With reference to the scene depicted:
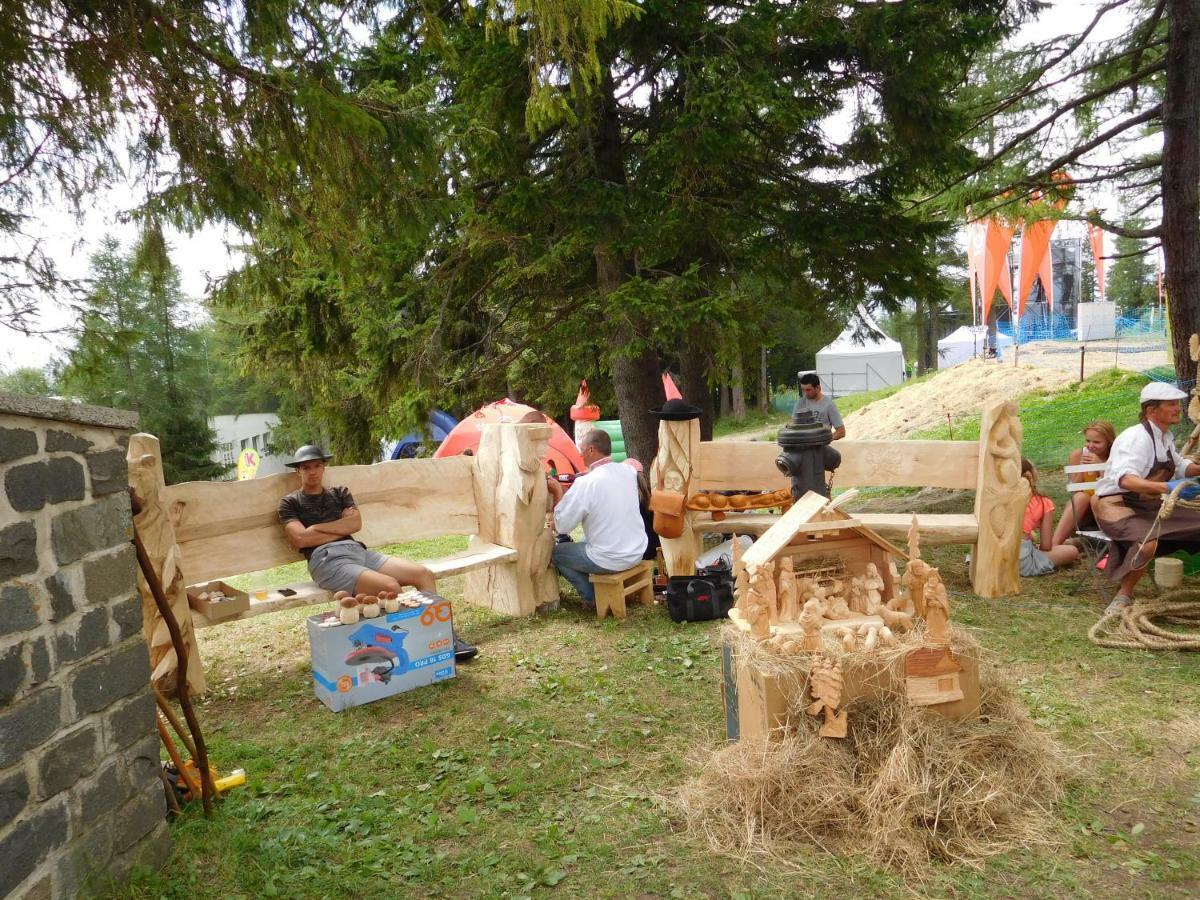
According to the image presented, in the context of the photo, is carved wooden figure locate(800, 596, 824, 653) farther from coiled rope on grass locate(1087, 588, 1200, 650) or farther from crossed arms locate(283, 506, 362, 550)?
crossed arms locate(283, 506, 362, 550)

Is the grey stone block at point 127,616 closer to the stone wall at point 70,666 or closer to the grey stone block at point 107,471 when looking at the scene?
the stone wall at point 70,666

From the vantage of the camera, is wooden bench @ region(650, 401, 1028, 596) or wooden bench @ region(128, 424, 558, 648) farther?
wooden bench @ region(650, 401, 1028, 596)

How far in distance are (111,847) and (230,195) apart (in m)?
3.69

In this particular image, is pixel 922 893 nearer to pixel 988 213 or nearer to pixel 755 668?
pixel 755 668

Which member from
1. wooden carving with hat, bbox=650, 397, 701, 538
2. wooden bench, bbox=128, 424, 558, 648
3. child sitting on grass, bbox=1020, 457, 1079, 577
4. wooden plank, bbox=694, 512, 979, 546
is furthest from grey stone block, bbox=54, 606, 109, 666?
child sitting on grass, bbox=1020, 457, 1079, 577

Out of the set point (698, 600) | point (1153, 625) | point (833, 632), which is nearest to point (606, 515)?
point (698, 600)

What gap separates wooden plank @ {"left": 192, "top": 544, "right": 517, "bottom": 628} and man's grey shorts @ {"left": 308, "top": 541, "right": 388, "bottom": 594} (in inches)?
3.4

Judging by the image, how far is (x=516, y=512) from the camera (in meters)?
5.96

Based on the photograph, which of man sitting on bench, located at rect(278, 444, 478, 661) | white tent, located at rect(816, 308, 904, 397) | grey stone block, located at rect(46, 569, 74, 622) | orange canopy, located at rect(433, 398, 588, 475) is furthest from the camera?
white tent, located at rect(816, 308, 904, 397)

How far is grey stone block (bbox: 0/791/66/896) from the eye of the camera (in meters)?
2.28

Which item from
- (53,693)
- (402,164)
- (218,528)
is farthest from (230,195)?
(53,693)

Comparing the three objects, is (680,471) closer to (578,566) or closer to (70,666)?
(578,566)

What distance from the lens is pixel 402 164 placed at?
545 cm

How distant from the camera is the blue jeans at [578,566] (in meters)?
5.88
